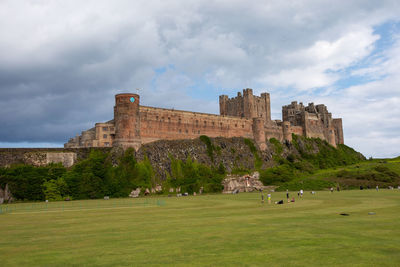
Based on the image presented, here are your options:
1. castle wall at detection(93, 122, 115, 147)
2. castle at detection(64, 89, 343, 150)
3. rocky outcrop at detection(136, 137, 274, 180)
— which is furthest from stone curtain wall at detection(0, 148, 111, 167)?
rocky outcrop at detection(136, 137, 274, 180)

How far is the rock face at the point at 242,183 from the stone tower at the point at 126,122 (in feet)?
70.3

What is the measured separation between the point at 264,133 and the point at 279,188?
A: 32.4 metres

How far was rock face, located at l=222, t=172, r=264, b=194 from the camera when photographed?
266 ft

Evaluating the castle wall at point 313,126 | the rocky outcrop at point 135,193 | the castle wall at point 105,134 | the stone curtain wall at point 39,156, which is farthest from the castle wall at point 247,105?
the stone curtain wall at point 39,156

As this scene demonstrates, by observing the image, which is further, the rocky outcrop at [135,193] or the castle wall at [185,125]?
the castle wall at [185,125]

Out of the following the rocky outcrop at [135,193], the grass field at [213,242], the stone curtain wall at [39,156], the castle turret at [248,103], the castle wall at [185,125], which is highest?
the castle turret at [248,103]

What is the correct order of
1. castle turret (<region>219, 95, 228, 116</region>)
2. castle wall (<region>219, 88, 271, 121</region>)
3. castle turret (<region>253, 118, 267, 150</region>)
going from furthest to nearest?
castle turret (<region>219, 95, 228, 116</region>)
castle wall (<region>219, 88, 271, 121</region>)
castle turret (<region>253, 118, 267, 150</region>)

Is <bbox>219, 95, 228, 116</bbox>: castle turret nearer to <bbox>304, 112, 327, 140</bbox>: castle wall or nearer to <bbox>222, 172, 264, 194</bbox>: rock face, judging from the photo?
<bbox>304, 112, 327, 140</bbox>: castle wall

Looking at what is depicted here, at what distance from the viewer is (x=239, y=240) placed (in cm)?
1880

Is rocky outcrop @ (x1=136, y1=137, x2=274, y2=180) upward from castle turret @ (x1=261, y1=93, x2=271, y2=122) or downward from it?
downward

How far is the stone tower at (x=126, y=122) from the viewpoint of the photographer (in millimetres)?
78375

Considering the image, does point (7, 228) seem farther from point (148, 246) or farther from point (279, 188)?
point (279, 188)

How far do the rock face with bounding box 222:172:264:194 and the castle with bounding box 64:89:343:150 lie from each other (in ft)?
52.6

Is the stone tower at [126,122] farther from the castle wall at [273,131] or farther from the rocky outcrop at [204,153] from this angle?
the castle wall at [273,131]
